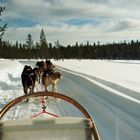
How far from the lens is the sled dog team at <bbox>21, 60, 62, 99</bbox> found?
11.5m

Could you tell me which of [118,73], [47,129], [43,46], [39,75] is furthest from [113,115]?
[43,46]

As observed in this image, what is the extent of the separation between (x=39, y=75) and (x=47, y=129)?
393 inches

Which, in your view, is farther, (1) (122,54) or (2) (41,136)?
(1) (122,54)

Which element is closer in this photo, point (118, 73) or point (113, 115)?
point (113, 115)

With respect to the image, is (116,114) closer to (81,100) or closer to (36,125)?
(81,100)

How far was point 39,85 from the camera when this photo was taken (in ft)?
51.9

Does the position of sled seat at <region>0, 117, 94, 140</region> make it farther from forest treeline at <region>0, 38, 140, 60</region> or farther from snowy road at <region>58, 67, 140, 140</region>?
forest treeline at <region>0, 38, 140, 60</region>

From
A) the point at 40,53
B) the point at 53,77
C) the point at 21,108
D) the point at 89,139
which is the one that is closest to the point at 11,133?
the point at 89,139

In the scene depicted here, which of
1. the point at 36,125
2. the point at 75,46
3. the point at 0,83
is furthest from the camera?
the point at 75,46

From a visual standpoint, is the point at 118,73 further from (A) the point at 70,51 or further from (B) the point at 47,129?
(A) the point at 70,51

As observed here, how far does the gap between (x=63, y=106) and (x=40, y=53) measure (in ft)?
338

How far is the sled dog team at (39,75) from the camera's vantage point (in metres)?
11.5

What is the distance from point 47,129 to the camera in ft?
10.9

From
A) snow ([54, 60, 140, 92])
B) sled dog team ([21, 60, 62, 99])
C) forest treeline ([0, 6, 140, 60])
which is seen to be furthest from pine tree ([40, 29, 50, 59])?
sled dog team ([21, 60, 62, 99])
